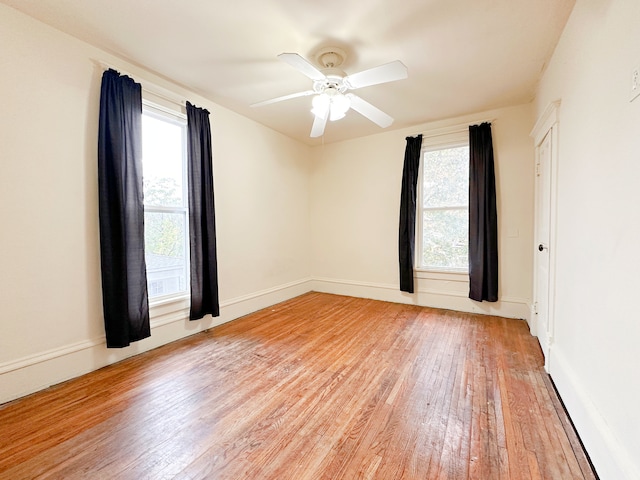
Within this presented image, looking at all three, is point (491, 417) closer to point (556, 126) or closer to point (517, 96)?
point (556, 126)

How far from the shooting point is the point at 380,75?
204cm

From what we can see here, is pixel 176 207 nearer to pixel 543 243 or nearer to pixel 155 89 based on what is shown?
pixel 155 89

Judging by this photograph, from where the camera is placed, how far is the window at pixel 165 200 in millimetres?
2799

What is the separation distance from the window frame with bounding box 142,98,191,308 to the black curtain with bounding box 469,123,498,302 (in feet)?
11.6

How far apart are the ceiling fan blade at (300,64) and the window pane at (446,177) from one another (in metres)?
2.47

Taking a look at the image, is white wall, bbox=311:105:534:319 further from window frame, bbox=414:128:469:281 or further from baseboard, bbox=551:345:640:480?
baseboard, bbox=551:345:640:480

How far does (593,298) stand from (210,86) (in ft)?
11.9

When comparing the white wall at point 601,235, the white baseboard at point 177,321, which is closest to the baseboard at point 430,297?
the white baseboard at point 177,321

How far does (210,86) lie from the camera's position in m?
2.97

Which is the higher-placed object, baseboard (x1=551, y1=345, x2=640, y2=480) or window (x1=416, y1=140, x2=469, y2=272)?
window (x1=416, y1=140, x2=469, y2=272)

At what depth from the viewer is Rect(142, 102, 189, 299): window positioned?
2799 mm

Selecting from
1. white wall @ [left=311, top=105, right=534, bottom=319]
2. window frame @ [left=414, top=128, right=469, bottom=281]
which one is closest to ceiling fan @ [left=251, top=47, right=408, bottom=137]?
window frame @ [left=414, top=128, right=469, bottom=281]

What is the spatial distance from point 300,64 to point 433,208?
2901 mm

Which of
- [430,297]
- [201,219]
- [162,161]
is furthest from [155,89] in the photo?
[430,297]
